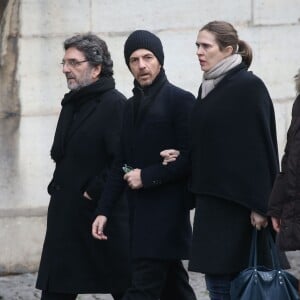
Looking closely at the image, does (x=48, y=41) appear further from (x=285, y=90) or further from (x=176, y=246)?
(x=176, y=246)

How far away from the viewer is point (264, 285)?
17.3ft

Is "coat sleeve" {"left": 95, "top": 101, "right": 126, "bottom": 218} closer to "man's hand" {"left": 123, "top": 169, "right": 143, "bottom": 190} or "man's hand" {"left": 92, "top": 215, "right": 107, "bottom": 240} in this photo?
"man's hand" {"left": 92, "top": 215, "right": 107, "bottom": 240}

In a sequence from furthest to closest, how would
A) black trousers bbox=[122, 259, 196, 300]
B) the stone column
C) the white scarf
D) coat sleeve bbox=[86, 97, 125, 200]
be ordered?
the stone column
coat sleeve bbox=[86, 97, 125, 200]
black trousers bbox=[122, 259, 196, 300]
the white scarf

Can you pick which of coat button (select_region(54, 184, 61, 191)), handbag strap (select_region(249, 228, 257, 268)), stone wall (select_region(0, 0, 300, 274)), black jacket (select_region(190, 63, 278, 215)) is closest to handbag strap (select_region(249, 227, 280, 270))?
handbag strap (select_region(249, 228, 257, 268))

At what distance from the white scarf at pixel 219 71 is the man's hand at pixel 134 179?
52 centimetres

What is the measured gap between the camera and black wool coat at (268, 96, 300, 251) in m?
5.02

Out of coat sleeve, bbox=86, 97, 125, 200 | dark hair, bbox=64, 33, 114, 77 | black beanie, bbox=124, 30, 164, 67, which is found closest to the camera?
black beanie, bbox=124, 30, 164, 67

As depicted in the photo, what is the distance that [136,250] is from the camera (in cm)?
584

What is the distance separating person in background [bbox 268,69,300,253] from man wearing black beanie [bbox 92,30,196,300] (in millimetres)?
761

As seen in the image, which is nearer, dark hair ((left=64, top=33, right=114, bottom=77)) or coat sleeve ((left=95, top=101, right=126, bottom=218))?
coat sleeve ((left=95, top=101, right=126, bottom=218))

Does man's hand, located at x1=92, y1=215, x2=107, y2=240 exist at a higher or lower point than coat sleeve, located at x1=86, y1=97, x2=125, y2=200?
lower

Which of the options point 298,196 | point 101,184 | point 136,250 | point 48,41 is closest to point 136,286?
point 136,250

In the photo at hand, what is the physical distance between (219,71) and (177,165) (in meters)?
0.52

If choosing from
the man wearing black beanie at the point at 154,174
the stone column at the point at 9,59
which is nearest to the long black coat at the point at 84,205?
the man wearing black beanie at the point at 154,174
